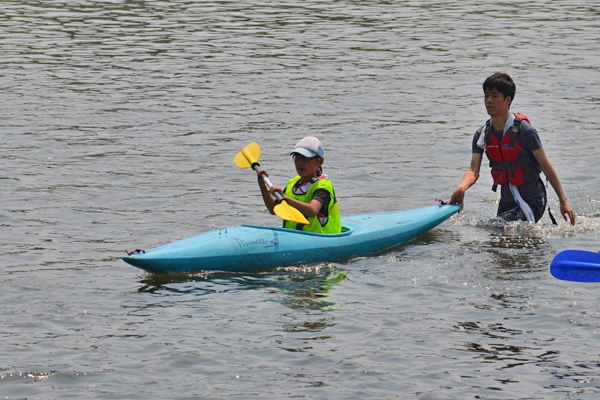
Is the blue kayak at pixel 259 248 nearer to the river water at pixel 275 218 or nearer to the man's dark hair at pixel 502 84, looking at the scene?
the river water at pixel 275 218

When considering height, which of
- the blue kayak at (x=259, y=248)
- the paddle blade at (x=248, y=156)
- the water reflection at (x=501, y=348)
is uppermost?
the paddle blade at (x=248, y=156)

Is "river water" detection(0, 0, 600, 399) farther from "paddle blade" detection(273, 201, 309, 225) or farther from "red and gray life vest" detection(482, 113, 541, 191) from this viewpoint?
"red and gray life vest" detection(482, 113, 541, 191)

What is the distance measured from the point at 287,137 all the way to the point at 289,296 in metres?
6.04

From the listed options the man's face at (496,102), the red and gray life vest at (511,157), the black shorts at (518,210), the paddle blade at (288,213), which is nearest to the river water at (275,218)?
the black shorts at (518,210)

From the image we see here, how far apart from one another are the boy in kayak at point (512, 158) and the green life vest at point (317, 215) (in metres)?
1.09

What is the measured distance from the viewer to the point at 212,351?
586 centimetres

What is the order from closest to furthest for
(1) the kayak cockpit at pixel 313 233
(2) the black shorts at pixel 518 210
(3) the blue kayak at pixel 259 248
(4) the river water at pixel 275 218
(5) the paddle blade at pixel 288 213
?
1. (4) the river water at pixel 275 218
2. (3) the blue kayak at pixel 259 248
3. (5) the paddle blade at pixel 288 213
4. (1) the kayak cockpit at pixel 313 233
5. (2) the black shorts at pixel 518 210

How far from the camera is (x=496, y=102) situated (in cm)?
790

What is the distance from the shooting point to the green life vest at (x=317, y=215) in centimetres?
758

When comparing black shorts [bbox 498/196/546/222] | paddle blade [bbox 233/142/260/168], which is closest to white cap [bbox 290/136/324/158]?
paddle blade [bbox 233/142/260/168]

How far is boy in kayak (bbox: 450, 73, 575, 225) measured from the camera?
788cm

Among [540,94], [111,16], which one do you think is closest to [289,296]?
[540,94]

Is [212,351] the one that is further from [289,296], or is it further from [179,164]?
[179,164]

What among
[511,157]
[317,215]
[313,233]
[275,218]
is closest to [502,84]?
[511,157]
